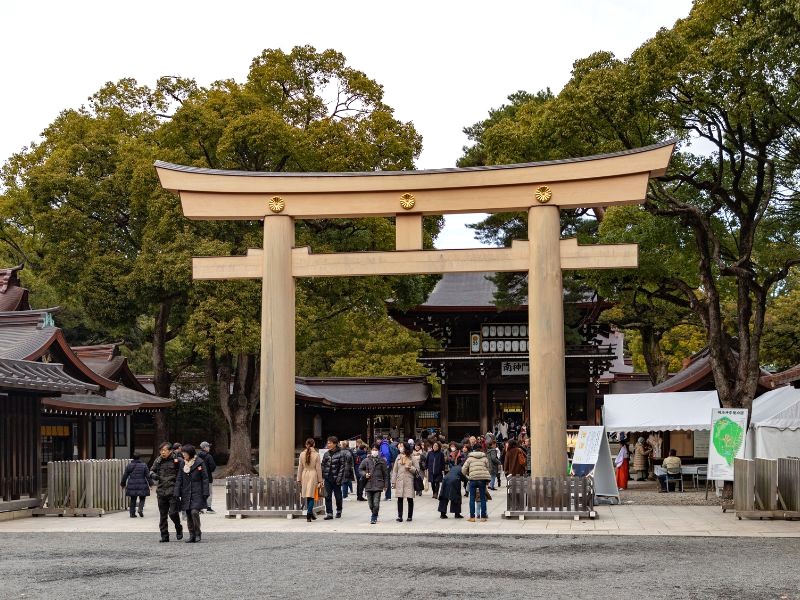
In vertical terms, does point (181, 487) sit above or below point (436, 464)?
above

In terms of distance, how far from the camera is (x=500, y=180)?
66.7 feet

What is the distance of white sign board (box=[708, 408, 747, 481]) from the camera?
21094 mm

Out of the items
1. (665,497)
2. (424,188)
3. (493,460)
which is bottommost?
(665,497)

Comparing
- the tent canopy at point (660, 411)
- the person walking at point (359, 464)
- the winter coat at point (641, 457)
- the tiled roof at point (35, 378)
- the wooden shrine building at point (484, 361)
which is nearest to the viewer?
the tiled roof at point (35, 378)

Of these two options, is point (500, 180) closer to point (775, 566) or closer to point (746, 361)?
point (746, 361)

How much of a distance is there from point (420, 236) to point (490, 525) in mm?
6009

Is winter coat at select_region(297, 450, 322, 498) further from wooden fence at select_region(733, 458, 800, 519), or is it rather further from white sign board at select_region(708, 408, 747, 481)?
white sign board at select_region(708, 408, 747, 481)

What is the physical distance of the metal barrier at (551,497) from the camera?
19172 millimetres

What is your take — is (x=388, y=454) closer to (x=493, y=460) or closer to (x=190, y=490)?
(x=493, y=460)

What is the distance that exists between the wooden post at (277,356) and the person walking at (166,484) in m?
4.36

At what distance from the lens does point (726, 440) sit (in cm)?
2122

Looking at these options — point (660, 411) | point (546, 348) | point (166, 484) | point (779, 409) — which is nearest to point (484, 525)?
point (546, 348)

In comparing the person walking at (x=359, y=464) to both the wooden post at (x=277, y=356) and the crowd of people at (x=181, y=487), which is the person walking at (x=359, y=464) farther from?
the crowd of people at (x=181, y=487)

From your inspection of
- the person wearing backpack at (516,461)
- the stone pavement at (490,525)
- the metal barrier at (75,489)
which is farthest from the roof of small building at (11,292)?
the person wearing backpack at (516,461)
